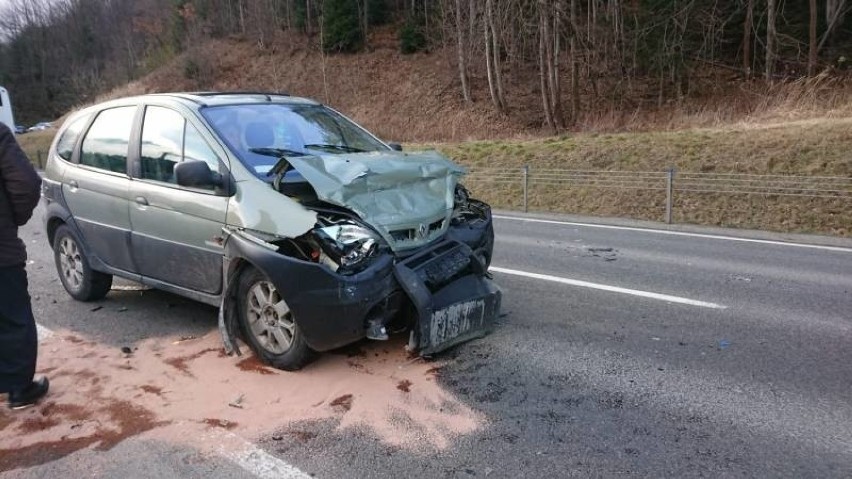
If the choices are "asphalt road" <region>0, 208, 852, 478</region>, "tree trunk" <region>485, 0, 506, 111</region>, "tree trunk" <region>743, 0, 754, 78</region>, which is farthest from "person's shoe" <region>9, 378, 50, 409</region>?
"tree trunk" <region>743, 0, 754, 78</region>

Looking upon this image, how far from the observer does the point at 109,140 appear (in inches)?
227

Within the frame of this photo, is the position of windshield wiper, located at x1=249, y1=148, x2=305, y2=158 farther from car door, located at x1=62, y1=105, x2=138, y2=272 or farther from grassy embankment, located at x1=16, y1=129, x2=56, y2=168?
grassy embankment, located at x1=16, y1=129, x2=56, y2=168

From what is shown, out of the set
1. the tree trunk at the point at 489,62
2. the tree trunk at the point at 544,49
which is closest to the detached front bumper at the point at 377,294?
the tree trunk at the point at 544,49

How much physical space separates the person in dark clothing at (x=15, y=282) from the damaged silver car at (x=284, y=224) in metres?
0.93

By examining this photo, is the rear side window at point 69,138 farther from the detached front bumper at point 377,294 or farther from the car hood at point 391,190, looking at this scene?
the car hood at point 391,190

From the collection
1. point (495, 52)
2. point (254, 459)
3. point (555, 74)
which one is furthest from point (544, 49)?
point (254, 459)

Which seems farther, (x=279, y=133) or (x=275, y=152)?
(x=279, y=133)

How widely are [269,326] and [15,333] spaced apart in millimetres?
1524

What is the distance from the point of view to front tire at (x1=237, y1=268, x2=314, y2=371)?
427 cm

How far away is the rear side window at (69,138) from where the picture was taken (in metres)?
6.24

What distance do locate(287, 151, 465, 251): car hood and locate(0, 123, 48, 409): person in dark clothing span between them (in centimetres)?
158

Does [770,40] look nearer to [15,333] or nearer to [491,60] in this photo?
[491,60]

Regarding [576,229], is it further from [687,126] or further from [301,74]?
[301,74]

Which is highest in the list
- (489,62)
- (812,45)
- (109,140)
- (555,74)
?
Answer: (489,62)
